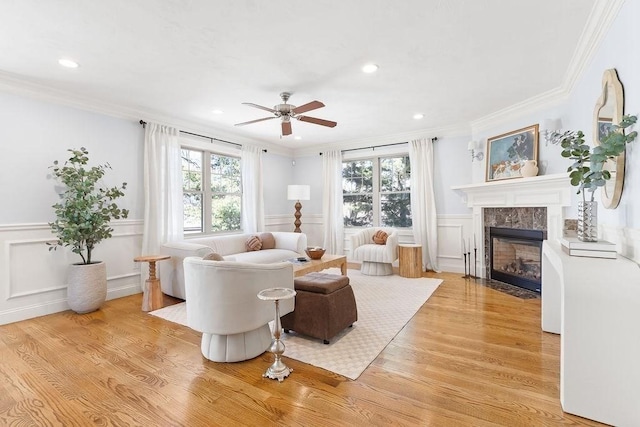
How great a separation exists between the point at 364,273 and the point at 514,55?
365 centimetres

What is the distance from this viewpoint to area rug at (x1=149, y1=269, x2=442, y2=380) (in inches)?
91.6

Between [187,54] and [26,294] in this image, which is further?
[26,294]

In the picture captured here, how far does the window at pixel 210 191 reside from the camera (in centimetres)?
515

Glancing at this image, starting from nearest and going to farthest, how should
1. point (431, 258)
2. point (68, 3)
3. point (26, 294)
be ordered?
point (68, 3) < point (26, 294) < point (431, 258)

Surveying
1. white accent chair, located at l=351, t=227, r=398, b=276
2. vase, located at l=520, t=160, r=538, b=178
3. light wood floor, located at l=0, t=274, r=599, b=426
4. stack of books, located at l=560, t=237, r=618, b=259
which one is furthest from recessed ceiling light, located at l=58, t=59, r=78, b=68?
vase, located at l=520, t=160, r=538, b=178

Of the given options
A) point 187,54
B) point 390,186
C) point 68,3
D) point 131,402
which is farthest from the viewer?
point 390,186

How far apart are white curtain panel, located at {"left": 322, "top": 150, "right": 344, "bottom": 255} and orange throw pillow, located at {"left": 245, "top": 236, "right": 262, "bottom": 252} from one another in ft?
→ 5.89

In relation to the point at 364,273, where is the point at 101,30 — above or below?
above

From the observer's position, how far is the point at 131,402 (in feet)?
6.07

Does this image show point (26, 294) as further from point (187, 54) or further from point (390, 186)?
point (390, 186)

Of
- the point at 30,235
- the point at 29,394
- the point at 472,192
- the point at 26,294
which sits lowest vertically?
the point at 29,394

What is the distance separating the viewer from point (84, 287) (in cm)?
344

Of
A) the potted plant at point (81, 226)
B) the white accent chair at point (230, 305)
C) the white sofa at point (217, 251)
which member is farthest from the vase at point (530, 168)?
the potted plant at point (81, 226)

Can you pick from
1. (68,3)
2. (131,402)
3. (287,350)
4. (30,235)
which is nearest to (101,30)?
(68,3)
